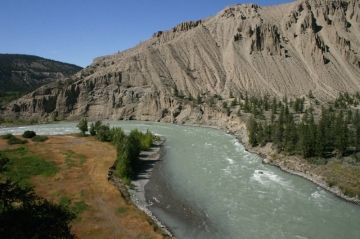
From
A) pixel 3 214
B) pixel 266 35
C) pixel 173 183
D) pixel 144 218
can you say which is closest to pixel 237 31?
pixel 266 35

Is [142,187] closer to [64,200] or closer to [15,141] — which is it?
[64,200]

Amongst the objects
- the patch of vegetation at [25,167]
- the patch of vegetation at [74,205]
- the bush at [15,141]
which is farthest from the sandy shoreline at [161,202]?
the bush at [15,141]

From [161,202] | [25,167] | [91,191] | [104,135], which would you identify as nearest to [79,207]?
[91,191]

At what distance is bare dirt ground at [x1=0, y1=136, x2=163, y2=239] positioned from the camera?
100 ft

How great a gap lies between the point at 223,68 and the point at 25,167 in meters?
104

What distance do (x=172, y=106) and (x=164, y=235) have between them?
87222 millimetres

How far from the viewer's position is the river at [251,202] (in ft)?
105

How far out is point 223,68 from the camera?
143 m

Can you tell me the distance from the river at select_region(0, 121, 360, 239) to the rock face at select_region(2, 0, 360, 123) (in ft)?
181

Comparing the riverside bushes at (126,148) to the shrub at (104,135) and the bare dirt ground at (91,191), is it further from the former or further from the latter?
the bare dirt ground at (91,191)

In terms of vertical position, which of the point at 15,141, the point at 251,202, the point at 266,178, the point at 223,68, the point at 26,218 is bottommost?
the point at 251,202

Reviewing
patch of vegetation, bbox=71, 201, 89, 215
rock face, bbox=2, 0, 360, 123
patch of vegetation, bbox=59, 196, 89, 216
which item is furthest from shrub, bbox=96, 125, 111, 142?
rock face, bbox=2, 0, 360, 123

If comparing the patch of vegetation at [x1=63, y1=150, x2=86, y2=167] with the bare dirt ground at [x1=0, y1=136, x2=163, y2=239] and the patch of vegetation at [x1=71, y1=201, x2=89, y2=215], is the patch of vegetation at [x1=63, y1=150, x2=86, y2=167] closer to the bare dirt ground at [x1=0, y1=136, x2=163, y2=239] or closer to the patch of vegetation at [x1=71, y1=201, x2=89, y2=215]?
the bare dirt ground at [x1=0, y1=136, x2=163, y2=239]

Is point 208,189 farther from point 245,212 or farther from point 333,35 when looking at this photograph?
point 333,35
